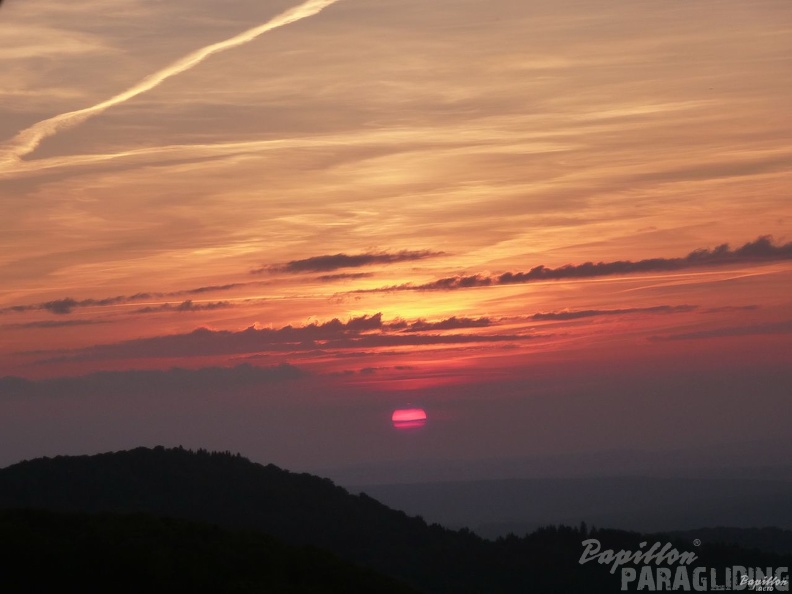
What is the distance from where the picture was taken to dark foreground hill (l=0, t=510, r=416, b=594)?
4731 cm

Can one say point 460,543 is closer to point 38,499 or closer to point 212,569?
point 38,499

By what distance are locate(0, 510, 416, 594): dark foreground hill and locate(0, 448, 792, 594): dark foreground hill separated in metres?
36.1

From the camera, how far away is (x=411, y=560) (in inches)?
4016

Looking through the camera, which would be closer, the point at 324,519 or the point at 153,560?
the point at 153,560

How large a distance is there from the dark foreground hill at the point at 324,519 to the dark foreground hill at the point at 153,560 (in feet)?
118

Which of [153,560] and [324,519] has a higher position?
[153,560]

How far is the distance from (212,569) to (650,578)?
5478cm

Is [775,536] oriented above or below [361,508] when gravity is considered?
below

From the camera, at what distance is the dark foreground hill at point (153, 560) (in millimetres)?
47312

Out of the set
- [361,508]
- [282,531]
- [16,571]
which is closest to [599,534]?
[361,508]

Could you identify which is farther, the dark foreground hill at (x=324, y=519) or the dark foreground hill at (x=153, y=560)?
the dark foreground hill at (x=324, y=519)

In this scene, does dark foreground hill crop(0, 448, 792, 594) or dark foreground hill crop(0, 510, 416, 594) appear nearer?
dark foreground hill crop(0, 510, 416, 594)

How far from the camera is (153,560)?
4969 centimetres

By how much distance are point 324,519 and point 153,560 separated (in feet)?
218
